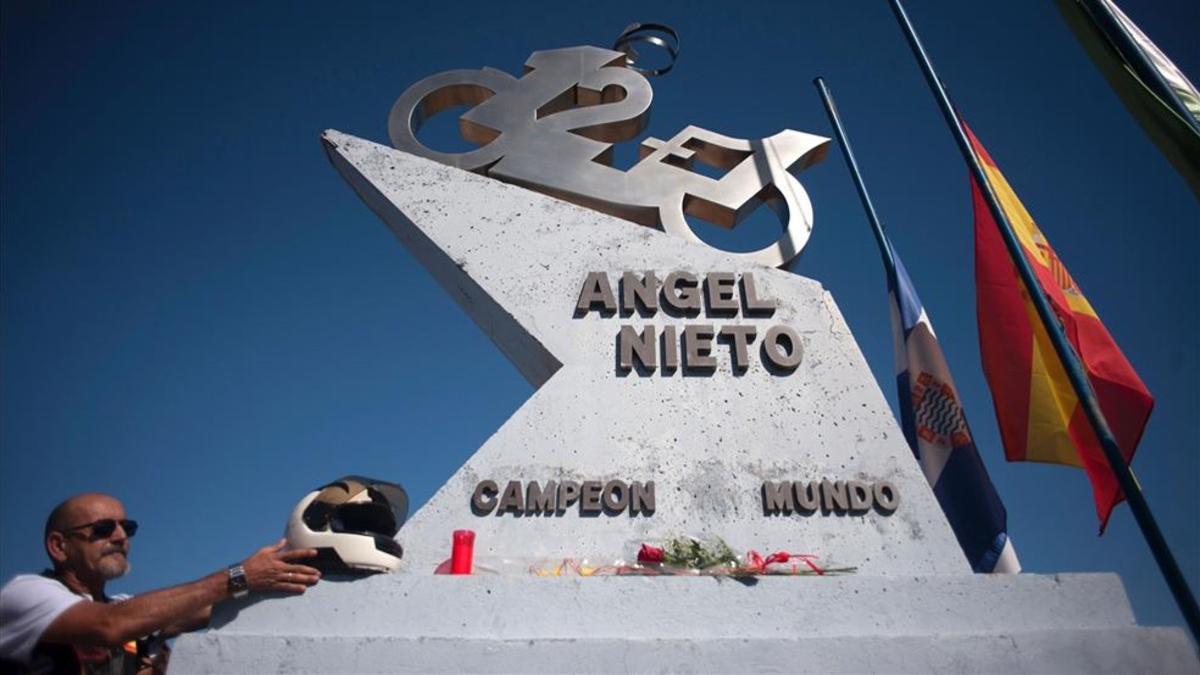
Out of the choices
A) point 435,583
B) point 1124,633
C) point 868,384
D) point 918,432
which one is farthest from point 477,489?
point 918,432

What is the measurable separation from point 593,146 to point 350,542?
436cm

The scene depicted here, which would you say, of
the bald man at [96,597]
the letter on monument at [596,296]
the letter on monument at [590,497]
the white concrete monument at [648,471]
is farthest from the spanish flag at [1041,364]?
the bald man at [96,597]

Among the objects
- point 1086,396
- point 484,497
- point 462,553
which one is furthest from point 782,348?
point 462,553

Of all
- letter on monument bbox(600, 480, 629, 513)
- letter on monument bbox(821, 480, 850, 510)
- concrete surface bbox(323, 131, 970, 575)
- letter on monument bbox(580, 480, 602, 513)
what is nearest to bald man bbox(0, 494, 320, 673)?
concrete surface bbox(323, 131, 970, 575)

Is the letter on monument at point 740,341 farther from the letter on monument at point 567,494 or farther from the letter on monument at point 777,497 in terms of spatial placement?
the letter on monument at point 567,494

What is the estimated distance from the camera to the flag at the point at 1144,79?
5.09 metres

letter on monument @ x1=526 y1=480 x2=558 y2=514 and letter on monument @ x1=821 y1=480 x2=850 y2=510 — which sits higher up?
letter on monument @ x1=821 y1=480 x2=850 y2=510

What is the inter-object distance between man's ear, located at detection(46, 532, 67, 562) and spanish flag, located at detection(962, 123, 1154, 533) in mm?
6494

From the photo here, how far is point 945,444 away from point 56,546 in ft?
22.7

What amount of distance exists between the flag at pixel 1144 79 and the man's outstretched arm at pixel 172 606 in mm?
5761

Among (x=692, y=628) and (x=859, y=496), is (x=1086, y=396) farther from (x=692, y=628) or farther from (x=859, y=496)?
(x=692, y=628)

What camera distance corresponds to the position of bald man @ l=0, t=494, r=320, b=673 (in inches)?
108

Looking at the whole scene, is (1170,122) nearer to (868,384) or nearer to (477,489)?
(868,384)

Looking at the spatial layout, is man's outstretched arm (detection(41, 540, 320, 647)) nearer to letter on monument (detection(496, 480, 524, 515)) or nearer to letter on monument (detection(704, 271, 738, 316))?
letter on monument (detection(496, 480, 524, 515))
